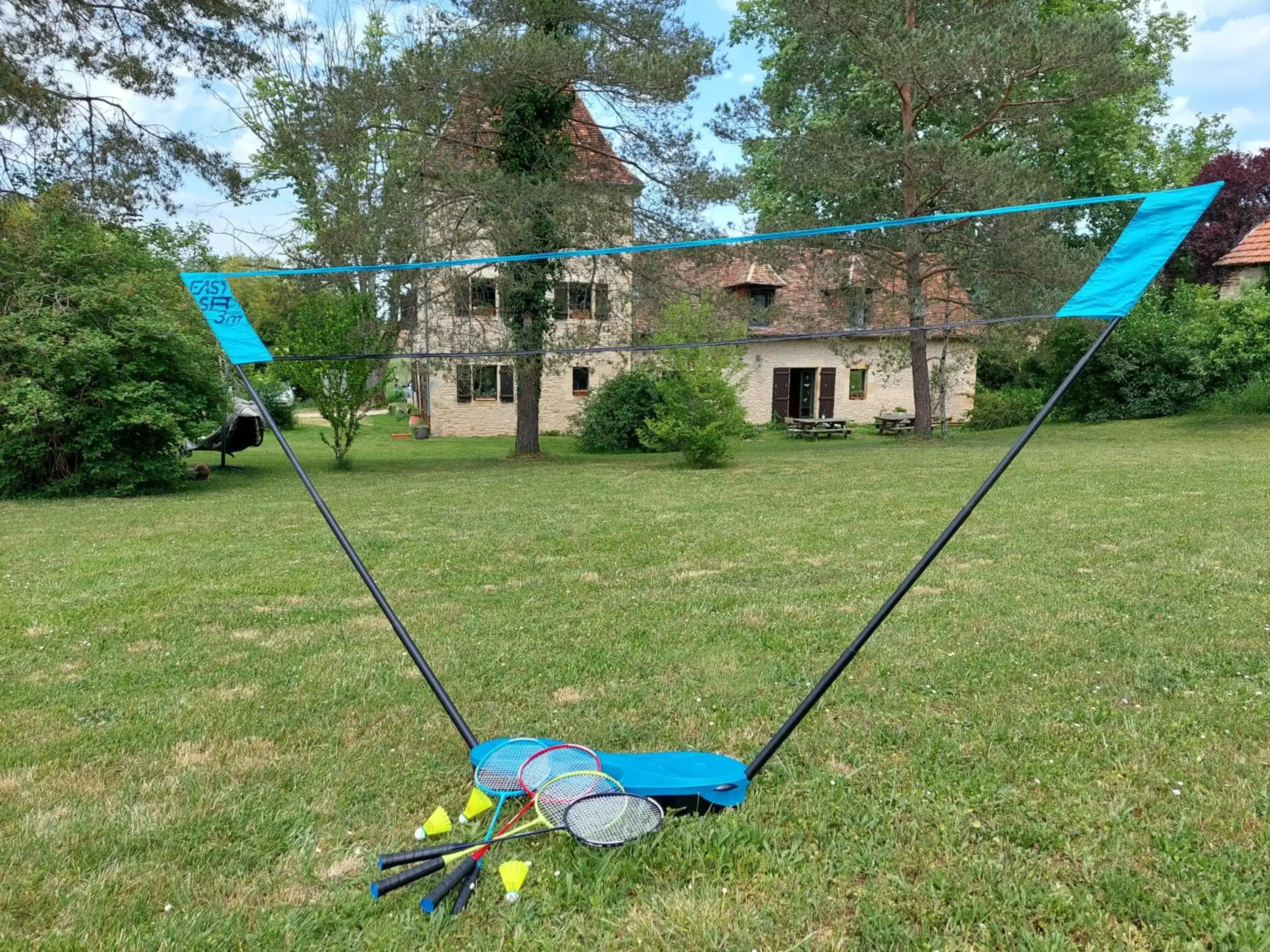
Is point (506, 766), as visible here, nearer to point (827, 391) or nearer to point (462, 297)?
point (462, 297)

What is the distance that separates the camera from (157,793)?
295 cm

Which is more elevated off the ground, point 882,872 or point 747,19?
point 747,19

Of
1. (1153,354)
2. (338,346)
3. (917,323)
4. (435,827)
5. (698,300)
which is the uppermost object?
(698,300)

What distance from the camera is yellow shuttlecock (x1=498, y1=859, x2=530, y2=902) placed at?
2355mm

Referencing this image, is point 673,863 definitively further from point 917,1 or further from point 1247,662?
point 917,1

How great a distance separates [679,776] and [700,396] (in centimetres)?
1165

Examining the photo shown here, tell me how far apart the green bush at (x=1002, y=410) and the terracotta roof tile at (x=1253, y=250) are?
6.06m

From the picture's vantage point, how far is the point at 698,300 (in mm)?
15859

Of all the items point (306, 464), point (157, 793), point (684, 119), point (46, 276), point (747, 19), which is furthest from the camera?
point (747, 19)

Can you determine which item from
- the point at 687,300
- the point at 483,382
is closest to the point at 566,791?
the point at 687,300

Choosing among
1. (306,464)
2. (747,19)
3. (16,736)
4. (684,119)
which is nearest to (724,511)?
(16,736)

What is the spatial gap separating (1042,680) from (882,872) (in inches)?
71.6

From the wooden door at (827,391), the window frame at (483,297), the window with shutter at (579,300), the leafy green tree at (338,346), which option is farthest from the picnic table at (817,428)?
the leafy green tree at (338,346)

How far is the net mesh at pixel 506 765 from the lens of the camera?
2.84 metres
